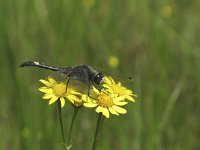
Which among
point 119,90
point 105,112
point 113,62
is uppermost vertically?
point 113,62

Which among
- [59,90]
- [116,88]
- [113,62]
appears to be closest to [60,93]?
[59,90]

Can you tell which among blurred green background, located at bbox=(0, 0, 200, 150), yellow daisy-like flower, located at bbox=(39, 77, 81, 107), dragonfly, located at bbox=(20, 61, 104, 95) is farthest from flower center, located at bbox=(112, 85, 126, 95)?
blurred green background, located at bbox=(0, 0, 200, 150)

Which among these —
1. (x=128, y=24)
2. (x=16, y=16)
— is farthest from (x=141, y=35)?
(x=16, y=16)

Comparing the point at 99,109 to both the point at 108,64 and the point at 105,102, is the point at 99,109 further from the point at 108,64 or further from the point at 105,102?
the point at 108,64

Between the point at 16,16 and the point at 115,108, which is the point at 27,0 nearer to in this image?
the point at 16,16

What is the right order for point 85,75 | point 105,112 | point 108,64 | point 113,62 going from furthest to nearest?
point 108,64, point 113,62, point 85,75, point 105,112

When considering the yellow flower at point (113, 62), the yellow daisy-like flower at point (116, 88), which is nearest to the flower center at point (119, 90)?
the yellow daisy-like flower at point (116, 88)

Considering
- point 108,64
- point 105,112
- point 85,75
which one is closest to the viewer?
point 105,112

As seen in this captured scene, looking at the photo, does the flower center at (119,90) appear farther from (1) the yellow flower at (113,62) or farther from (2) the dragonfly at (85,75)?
(1) the yellow flower at (113,62)
